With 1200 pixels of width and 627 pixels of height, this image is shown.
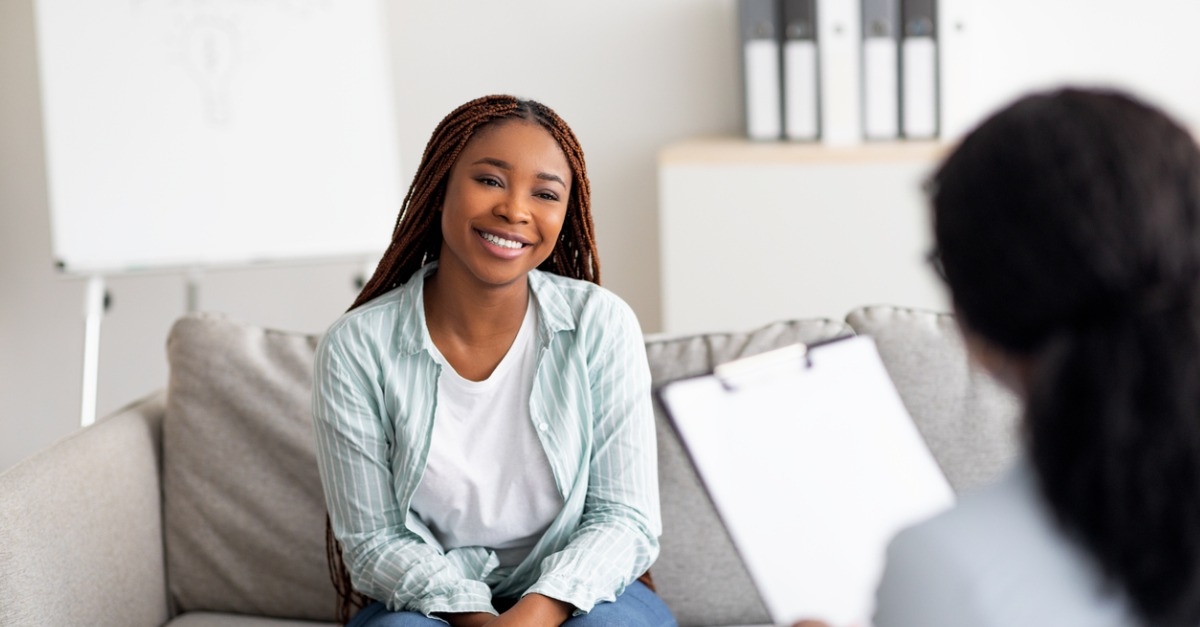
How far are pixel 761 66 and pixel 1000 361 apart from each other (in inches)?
86.5

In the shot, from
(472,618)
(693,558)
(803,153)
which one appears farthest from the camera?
(803,153)

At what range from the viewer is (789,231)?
9.26 ft

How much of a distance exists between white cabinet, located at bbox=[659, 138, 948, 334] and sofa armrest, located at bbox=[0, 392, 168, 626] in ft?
4.37

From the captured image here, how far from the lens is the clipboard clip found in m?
1.32

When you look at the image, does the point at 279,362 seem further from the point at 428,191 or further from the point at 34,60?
the point at 34,60

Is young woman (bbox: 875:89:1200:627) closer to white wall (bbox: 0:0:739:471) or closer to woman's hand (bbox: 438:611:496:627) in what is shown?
woman's hand (bbox: 438:611:496:627)

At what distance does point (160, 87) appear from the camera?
2.86 m

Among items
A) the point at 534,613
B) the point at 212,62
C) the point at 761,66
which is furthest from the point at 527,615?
the point at 212,62

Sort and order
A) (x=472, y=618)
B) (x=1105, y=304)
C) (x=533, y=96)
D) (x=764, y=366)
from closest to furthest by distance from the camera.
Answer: (x=1105, y=304) < (x=764, y=366) < (x=472, y=618) < (x=533, y=96)

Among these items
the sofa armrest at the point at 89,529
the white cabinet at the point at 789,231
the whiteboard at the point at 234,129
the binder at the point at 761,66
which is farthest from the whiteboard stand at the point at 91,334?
the binder at the point at 761,66

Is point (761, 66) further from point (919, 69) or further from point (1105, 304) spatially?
point (1105, 304)

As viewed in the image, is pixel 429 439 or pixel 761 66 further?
pixel 761 66

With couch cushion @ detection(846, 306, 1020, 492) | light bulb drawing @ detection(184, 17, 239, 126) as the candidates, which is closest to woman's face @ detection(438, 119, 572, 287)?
couch cushion @ detection(846, 306, 1020, 492)

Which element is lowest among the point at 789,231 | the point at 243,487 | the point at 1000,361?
the point at 243,487
